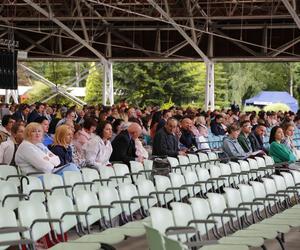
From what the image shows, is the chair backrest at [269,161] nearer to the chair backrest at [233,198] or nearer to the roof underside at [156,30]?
the chair backrest at [233,198]

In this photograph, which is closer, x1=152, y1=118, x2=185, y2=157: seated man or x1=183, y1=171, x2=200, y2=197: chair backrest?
x1=183, y1=171, x2=200, y2=197: chair backrest

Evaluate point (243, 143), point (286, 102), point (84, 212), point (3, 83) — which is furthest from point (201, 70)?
point (84, 212)

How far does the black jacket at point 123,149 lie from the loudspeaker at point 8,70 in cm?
1787

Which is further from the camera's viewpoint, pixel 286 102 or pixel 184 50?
pixel 286 102

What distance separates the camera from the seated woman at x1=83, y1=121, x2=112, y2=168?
1221 centimetres

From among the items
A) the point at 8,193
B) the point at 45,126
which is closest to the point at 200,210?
the point at 8,193

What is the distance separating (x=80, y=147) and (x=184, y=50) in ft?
83.3

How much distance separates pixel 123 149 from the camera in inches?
506

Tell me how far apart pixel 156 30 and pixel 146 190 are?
2753 cm

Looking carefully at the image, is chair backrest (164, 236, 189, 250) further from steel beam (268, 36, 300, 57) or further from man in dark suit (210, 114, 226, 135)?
steel beam (268, 36, 300, 57)

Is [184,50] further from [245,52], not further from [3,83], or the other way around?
[3,83]

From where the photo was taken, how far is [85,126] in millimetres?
13227

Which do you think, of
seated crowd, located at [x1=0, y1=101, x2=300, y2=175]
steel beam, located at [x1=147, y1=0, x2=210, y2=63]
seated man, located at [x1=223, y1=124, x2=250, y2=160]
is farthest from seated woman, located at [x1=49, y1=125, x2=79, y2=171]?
steel beam, located at [x1=147, y1=0, x2=210, y2=63]

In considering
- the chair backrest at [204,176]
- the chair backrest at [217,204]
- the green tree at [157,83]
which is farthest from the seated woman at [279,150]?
the green tree at [157,83]
